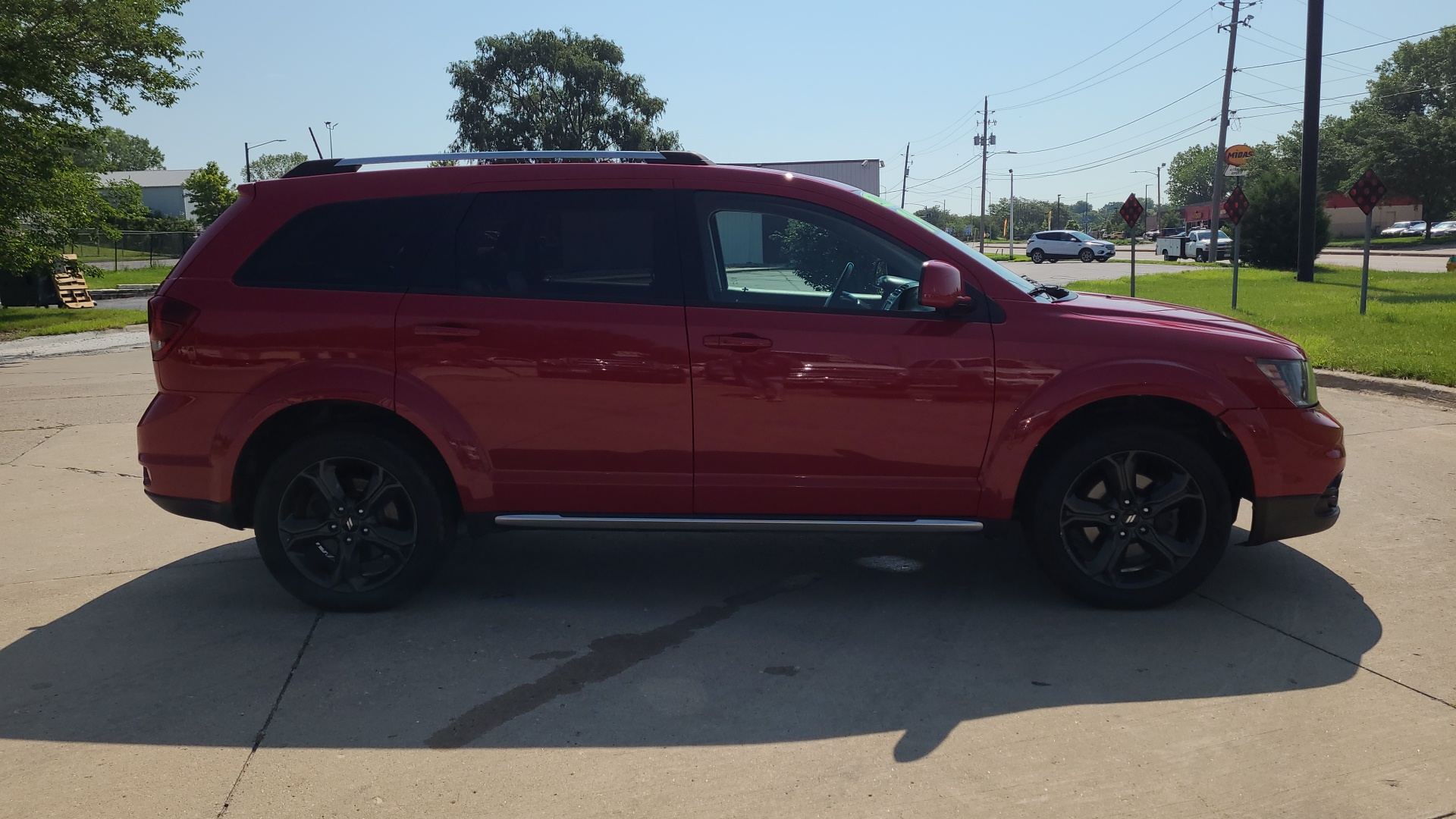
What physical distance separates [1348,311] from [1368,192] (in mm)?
2022

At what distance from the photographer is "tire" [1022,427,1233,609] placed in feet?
14.9

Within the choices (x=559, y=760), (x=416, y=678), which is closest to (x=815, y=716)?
(x=559, y=760)

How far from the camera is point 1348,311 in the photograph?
1739 cm

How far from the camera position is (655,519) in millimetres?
4637

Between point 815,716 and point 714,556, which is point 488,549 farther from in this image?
point 815,716

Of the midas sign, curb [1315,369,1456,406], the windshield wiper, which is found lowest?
curb [1315,369,1456,406]

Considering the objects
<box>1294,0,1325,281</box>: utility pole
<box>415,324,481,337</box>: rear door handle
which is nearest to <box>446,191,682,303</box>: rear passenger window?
<box>415,324,481,337</box>: rear door handle

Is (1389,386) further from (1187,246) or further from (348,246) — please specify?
(1187,246)

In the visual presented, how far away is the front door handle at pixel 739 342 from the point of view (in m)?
4.50

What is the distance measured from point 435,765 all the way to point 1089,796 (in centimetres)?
198

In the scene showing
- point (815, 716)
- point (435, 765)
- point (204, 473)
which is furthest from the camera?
point (204, 473)

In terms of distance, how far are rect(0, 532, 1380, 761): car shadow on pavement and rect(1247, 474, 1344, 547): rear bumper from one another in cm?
36

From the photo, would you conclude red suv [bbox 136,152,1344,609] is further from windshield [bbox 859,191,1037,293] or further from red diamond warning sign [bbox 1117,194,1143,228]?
red diamond warning sign [bbox 1117,194,1143,228]

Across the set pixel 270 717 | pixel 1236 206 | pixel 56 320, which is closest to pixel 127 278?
pixel 56 320
